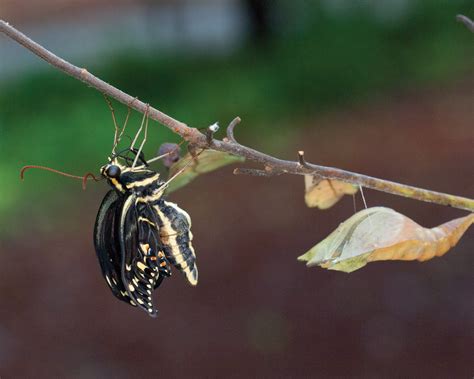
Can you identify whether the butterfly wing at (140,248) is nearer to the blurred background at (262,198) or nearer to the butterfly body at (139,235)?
the butterfly body at (139,235)

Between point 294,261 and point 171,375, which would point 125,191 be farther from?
point 294,261

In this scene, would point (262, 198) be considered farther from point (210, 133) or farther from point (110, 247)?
point (210, 133)

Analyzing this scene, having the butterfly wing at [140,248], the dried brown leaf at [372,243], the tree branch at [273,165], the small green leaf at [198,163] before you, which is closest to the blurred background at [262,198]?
the butterfly wing at [140,248]

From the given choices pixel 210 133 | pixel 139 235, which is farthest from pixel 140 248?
pixel 210 133

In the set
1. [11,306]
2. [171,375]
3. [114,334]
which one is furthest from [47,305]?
[171,375]

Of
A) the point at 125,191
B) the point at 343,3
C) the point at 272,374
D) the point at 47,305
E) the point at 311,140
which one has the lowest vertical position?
the point at 272,374

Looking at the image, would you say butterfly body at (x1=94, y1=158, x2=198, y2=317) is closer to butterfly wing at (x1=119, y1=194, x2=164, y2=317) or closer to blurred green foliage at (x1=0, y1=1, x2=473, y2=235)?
butterfly wing at (x1=119, y1=194, x2=164, y2=317)
